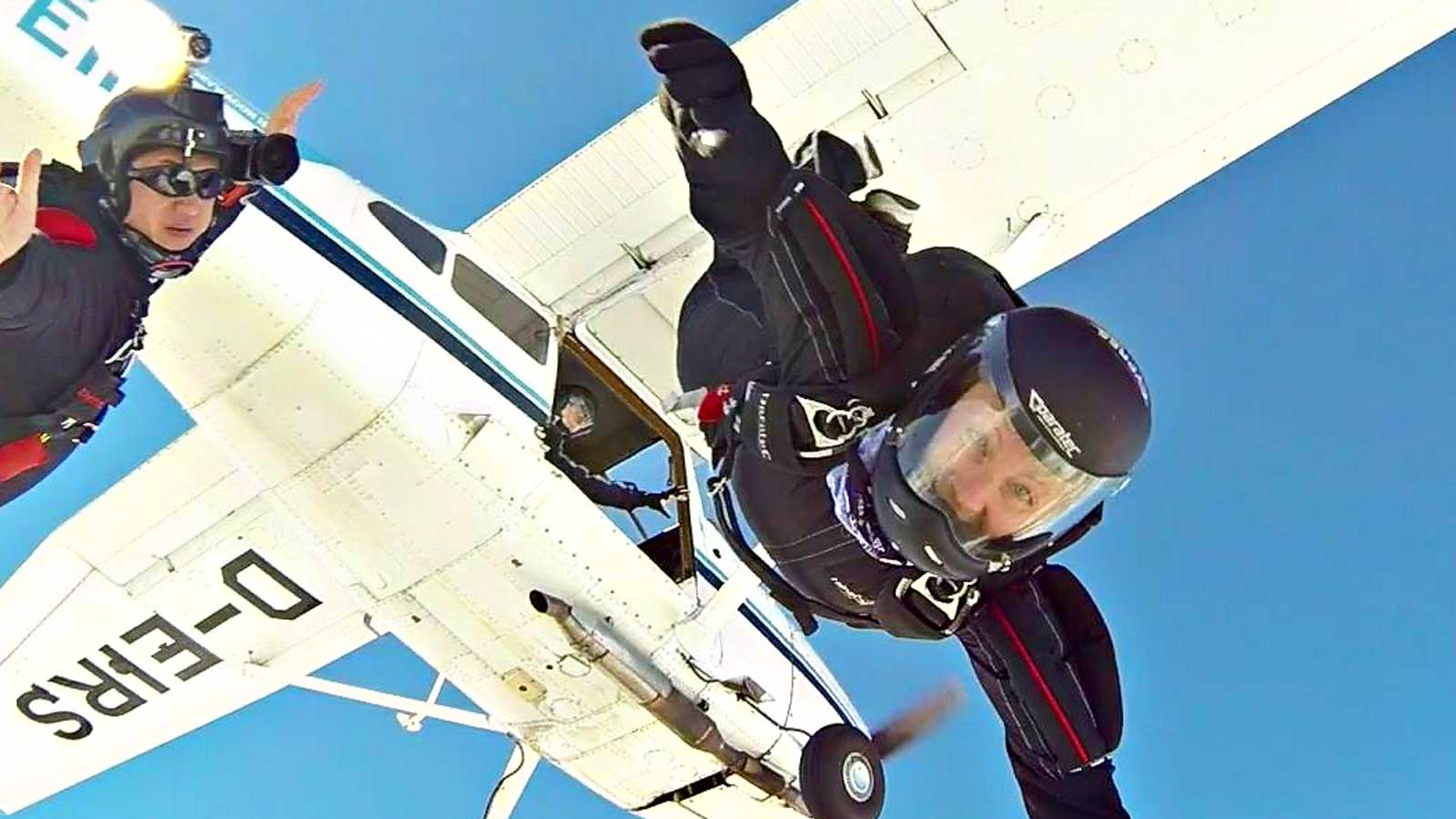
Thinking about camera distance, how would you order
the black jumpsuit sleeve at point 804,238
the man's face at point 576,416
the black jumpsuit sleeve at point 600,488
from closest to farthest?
the black jumpsuit sleeve at point 804,238, the black jumpsuit sleeve at point 600,488, the man's face at point 576,416

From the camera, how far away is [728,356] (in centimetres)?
424

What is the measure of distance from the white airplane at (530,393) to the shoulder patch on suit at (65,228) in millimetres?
1369

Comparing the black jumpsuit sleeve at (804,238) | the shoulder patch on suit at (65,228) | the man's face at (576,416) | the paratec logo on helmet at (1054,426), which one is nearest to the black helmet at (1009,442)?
the paratec logo on helmet at (1054,426)

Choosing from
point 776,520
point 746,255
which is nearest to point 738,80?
point 746,255

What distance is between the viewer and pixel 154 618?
8.73m

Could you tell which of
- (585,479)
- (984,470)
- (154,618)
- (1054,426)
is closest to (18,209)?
(984,470)

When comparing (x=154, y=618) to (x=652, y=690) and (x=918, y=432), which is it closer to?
(x=652, y=690)

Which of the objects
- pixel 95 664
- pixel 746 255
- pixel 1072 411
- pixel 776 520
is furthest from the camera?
pixel 95 664

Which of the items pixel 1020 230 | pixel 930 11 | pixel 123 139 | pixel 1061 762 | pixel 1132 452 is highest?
pixel 930 11

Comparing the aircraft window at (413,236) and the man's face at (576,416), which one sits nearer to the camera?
the aircraft window at (413,236)

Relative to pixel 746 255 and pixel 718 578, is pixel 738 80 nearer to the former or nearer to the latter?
pixel 746 255

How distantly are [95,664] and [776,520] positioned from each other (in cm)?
667

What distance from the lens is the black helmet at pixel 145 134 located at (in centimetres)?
428

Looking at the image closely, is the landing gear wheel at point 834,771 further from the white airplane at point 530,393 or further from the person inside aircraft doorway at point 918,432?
the person inside aircraft doorway at point 918,432
